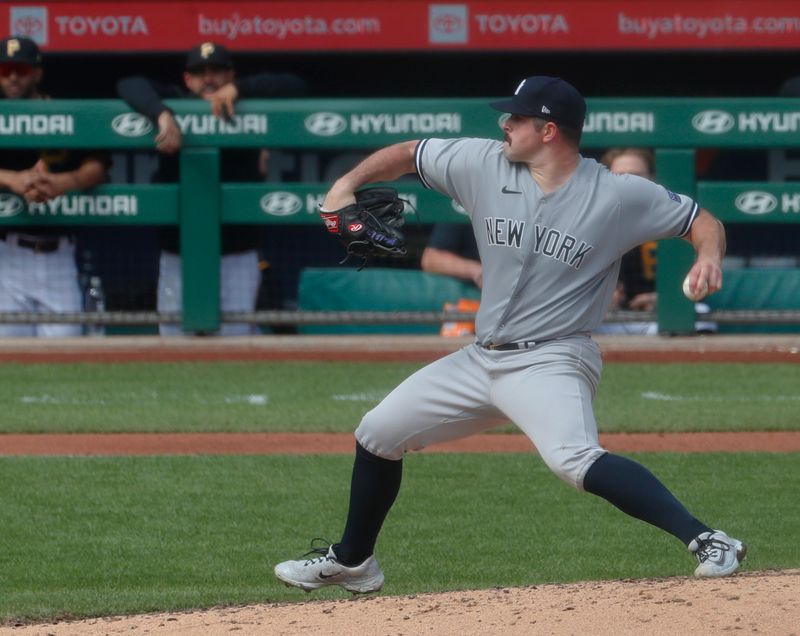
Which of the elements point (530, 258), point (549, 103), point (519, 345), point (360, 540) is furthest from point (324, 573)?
point (549, 103)

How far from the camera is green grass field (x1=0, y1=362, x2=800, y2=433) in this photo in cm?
877

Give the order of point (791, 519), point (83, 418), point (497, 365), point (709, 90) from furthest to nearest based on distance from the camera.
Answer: point (709, 90), point (83, 418), point (791, 519), point (497, 365)

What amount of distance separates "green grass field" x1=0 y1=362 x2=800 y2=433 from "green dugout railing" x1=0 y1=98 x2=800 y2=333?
0.77 meters

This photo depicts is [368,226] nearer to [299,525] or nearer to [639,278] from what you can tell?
[299,525]

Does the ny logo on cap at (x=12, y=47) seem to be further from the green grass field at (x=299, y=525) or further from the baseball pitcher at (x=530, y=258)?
the baseball pitcher at (x=530, y=258)

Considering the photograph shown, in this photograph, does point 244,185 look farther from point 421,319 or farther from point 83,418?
point 83,418

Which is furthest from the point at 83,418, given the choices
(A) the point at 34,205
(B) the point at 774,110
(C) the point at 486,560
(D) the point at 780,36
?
(D) the point at 780,36

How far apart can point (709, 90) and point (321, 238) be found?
3632 millimetres

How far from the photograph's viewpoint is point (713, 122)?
36.3 feet

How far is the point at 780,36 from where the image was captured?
12461 mm

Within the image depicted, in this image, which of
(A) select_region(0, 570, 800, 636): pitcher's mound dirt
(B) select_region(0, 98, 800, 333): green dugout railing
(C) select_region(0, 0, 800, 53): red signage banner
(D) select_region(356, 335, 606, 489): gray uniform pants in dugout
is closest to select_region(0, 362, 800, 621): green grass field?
(A) select_region(0, 570, 800, 636): pitcher's mound dirt

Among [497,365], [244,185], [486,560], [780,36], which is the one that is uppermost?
[780,36]

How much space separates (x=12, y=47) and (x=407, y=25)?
10.9 ft

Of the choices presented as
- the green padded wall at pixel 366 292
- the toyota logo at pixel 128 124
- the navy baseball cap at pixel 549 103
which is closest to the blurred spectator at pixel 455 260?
the green padded wall at pixel 366 292
